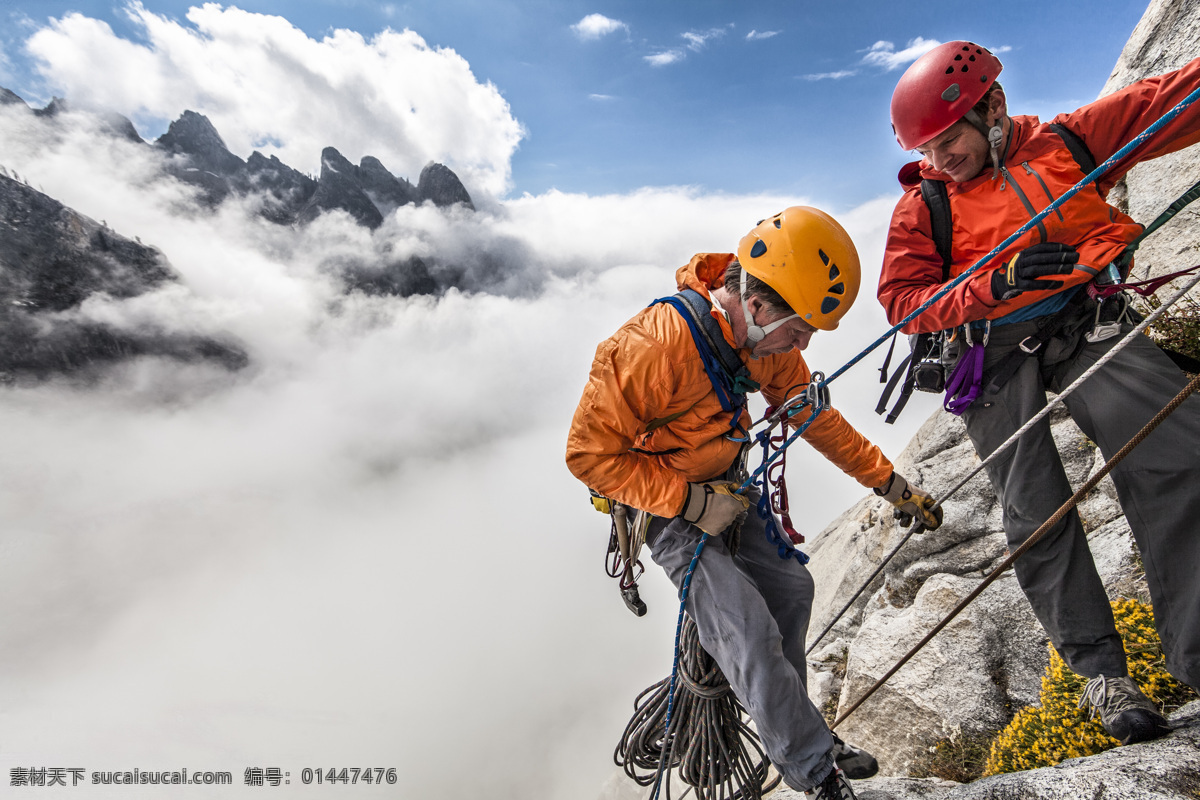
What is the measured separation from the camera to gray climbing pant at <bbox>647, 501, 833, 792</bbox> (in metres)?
Answer: 2.65

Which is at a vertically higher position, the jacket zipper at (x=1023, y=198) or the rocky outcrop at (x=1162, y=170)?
the rocky outcrop at (x=1162, y=170)

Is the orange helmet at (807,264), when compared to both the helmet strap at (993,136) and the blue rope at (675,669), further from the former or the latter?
the blue rope at (675,669)

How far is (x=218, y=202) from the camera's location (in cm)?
18100

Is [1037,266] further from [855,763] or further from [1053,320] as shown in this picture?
[855,763]

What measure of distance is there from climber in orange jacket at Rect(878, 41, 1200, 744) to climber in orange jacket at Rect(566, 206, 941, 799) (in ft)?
1.69

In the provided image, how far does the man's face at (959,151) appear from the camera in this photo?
2760 mm

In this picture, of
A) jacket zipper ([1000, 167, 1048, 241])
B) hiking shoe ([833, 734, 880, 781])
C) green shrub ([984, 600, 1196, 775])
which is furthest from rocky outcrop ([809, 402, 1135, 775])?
jacket zipper ([1000, 167, 1048, 241])

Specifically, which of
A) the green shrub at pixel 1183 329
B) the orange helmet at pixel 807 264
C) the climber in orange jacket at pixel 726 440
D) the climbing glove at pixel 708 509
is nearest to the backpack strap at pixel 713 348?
the climber in orange jacket at pixel 726 440

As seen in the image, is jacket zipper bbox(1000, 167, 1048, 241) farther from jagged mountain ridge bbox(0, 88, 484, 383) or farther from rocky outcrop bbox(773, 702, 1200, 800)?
jagged mountain ridge bbox(0, 88, 484, 383)

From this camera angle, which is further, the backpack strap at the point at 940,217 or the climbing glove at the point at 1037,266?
the backpack strap at the point at 940,217

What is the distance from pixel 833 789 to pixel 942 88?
3.35m

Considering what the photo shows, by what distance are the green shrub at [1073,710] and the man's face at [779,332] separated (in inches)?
89.7

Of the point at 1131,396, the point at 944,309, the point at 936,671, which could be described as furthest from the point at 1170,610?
the point at 936,671

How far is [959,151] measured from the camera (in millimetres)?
2775
